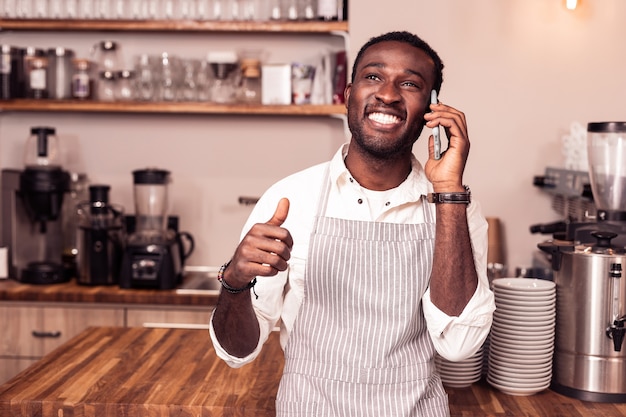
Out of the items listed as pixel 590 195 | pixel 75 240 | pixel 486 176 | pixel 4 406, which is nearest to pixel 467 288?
pixel 4 406

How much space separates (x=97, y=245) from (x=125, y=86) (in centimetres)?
80

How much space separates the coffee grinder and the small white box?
97 cm

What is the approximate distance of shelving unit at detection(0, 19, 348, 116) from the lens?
3.63m

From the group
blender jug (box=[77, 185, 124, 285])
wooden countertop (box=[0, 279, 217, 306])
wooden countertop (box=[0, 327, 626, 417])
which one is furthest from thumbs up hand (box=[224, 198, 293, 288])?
blender jug (box=[77, 185, 124, 285])

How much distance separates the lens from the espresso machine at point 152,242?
337cm

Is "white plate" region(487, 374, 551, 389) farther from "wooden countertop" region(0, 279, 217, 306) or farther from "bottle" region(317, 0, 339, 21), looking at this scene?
"bottle" region(317, 0, 339, 21)

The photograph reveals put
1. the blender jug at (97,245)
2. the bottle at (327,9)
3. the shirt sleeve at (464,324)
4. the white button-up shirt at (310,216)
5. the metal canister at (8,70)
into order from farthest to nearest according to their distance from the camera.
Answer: the metal canister at (8,70)
the bottle at (327,9)
the blender jug at (97,245)
the white button-up shirt at (310,216)
the shirt sleeve at (464,324)

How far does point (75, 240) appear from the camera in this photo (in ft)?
12.4

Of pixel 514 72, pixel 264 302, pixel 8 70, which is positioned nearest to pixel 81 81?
pixel 8 70

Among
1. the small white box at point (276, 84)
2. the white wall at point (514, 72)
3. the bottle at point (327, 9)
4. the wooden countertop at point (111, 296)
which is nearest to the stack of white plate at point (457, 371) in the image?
the wooden countertop at point (111, 296)

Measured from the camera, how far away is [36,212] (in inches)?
139

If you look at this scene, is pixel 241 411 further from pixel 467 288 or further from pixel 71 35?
pixel 71 35

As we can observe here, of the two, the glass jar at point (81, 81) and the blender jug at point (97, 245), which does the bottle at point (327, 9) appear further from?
the blender jug at point (97, 245)

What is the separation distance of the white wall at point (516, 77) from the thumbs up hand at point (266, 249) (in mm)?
2112
